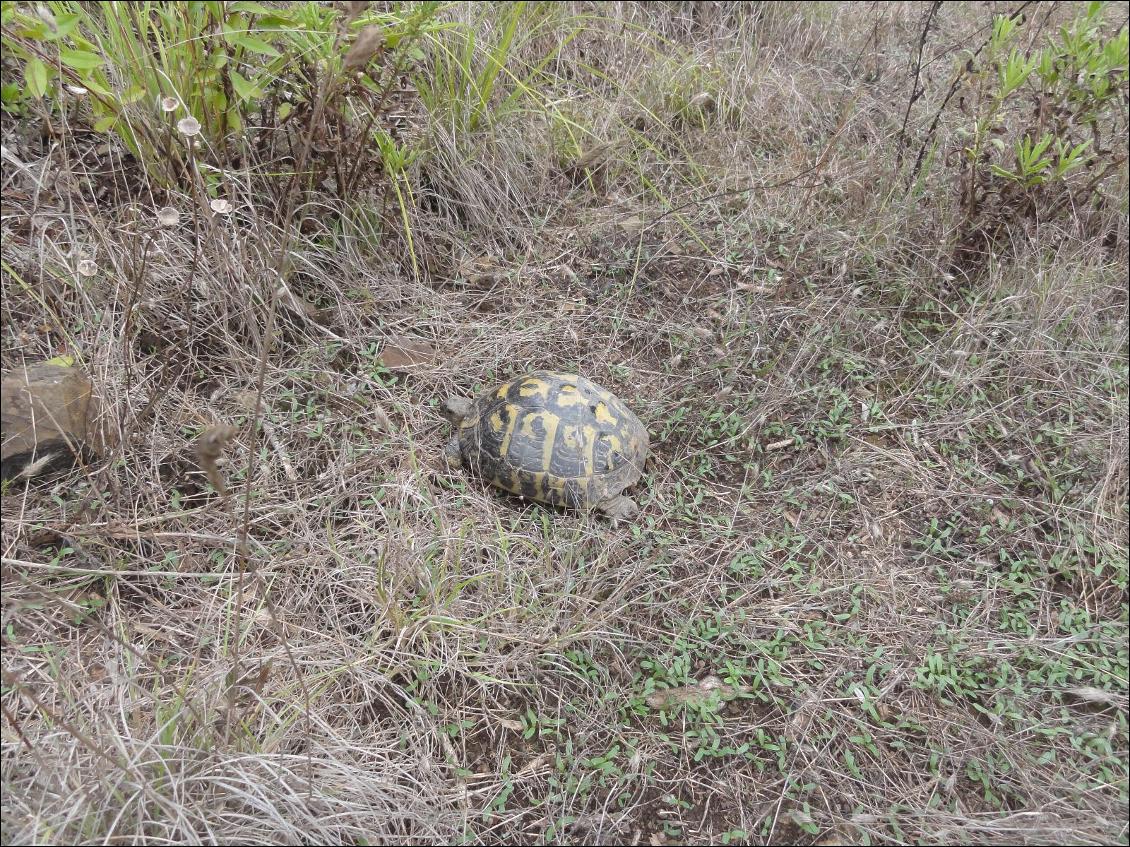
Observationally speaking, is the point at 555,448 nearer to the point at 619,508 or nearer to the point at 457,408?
the point at 619,508

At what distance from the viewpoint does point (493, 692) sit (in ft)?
6.74

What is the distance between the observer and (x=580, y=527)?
7.88ft

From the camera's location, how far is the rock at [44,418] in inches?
82.1

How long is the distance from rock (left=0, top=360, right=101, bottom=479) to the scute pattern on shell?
1235mm

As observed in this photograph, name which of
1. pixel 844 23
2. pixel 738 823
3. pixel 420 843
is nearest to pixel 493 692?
pixel 420 843

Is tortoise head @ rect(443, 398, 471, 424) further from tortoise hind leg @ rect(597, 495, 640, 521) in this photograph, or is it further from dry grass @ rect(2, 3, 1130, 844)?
tortoise hind leg @ rect(597, 495, 640, 521)

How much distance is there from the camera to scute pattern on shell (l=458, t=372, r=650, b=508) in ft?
8.41

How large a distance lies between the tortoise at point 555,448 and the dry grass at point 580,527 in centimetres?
11

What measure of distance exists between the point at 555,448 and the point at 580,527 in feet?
1.09

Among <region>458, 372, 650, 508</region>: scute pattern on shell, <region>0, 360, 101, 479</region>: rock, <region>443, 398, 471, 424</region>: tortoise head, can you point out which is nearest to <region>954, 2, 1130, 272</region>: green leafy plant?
<region>458, 372, 650, 508</region>: scute pattern on shell

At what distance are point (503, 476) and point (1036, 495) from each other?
78.3 inches

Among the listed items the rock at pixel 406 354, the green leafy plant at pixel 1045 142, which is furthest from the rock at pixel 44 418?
the green leafy plant at pixel 1045 142

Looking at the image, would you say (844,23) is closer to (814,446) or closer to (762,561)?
(814,446)

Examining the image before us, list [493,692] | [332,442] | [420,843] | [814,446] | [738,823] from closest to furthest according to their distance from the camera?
[420,843], [738,823], [493,692], [332,442], [814,446]
